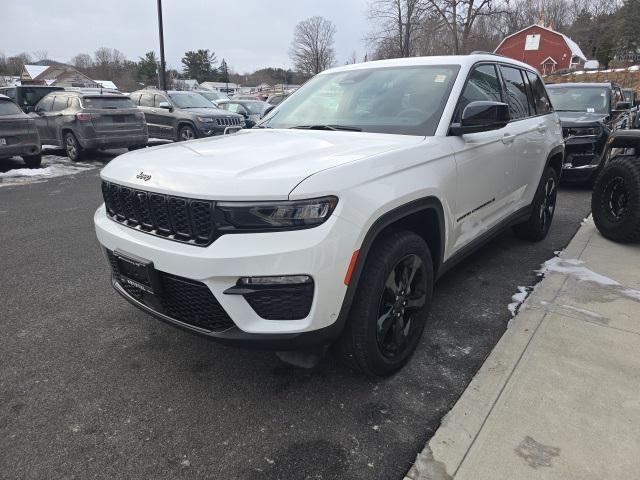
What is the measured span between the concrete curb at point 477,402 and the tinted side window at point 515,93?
1.62 meters

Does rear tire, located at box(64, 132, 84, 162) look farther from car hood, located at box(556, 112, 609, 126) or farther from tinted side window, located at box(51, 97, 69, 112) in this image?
car hood, located at box(556, 112, 609, 126)

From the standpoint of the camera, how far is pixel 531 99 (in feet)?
14.9

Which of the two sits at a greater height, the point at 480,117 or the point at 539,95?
the point at 539,95

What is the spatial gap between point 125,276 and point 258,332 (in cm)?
96

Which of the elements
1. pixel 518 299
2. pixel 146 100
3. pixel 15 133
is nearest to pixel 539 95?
pixel 518 299

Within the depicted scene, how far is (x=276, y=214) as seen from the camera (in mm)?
1992

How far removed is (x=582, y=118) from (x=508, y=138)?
203 inches

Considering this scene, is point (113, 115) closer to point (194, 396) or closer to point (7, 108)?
point (7, 108)

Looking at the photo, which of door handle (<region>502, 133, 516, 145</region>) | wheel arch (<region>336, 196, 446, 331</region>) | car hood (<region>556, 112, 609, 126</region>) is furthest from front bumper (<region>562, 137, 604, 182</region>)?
wheel arch (<region>336, 196, 446, 331</region>)

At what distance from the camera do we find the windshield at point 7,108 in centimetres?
904

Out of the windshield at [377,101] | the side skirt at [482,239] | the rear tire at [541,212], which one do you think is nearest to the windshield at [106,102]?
the windshield at [377,101]

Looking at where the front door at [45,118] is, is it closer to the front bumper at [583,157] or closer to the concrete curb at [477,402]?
the front bumper at [583,157]

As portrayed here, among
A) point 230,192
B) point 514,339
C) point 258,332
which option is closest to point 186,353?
point 258,332

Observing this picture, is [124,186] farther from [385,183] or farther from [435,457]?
[435,457]
